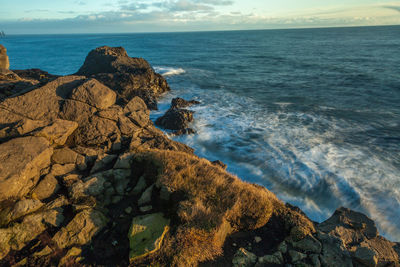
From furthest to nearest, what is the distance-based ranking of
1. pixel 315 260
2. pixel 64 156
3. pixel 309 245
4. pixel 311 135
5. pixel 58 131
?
pixel 311 135 → pixel 58 131 → pixel 64 156 → pixel 309 245 → pixel 315 260

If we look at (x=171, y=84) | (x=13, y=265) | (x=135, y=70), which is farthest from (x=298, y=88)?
(x=13, y=265)

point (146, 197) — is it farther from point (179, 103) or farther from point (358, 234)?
point (179, 103)

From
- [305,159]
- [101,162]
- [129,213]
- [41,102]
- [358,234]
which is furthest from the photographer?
[305,159]

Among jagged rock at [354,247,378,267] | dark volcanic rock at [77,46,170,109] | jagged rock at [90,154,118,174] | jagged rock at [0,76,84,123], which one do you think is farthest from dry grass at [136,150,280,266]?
dark volcanic rock at [77,46,170,109]

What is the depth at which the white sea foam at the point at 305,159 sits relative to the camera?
12945 millimetres

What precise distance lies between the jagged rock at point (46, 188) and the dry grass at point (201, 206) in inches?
134

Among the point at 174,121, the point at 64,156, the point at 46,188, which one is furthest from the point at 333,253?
the point at 174,121

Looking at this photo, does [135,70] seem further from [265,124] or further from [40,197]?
[40,197]

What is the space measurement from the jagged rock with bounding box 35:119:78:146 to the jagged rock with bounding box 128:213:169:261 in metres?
6.44

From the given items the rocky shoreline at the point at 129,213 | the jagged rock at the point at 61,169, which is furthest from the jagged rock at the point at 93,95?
the jagged rock at the point at 61,169

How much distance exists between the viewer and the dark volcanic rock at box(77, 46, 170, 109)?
93.2ft

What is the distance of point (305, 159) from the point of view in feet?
55.7

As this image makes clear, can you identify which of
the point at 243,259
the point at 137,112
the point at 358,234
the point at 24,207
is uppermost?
the point at 137,112

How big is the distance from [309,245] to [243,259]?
2386 mm
